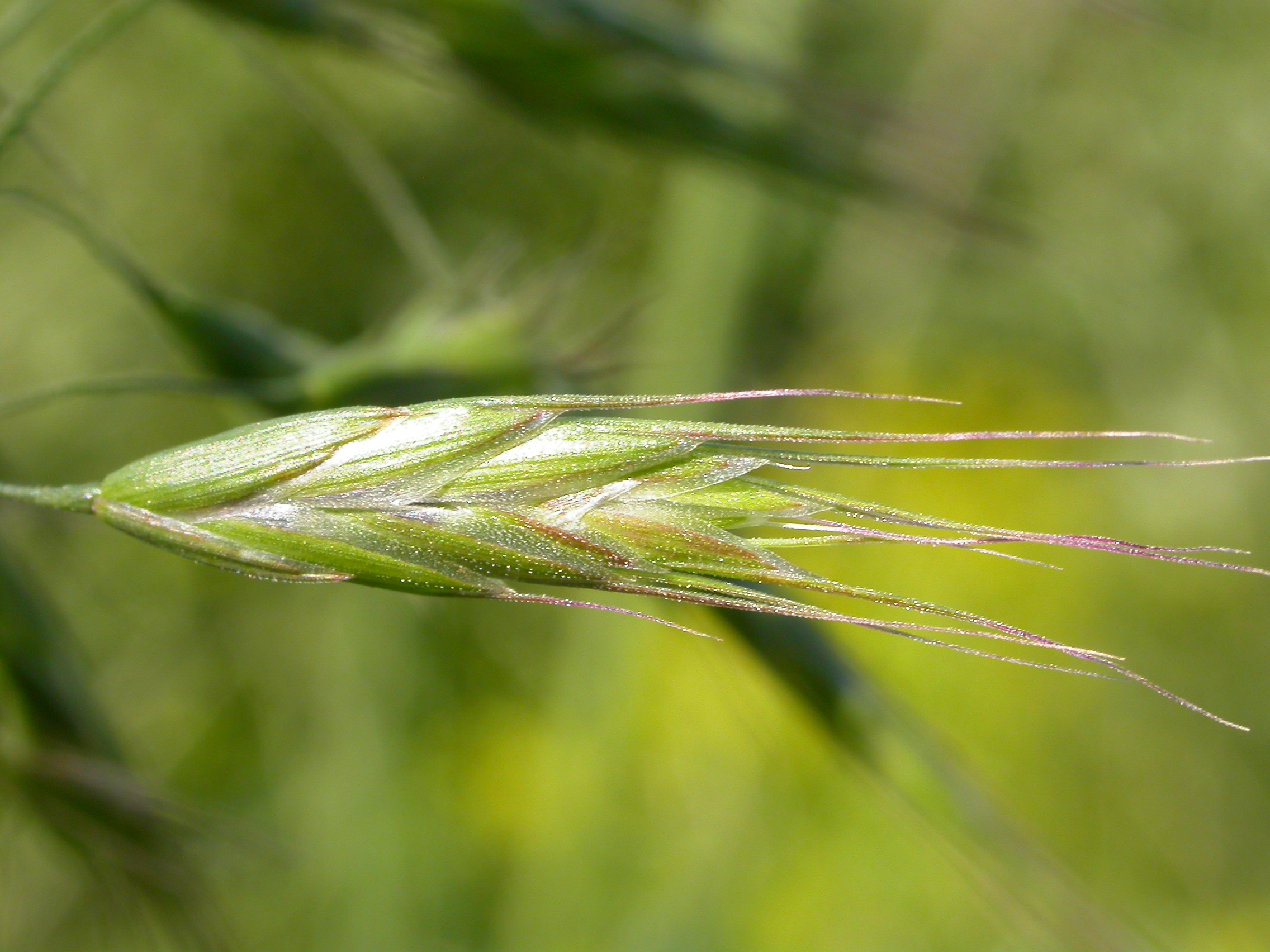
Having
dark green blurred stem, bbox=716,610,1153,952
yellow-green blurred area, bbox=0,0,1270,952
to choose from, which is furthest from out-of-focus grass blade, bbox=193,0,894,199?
dark green blurred stem, bbox=716,610,1153,952

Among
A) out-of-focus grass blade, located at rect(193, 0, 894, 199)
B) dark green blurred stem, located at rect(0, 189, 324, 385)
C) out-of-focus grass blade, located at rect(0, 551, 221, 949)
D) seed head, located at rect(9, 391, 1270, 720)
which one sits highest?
out-of-focus grass blade, located at rect(193, 0, 894, 199)

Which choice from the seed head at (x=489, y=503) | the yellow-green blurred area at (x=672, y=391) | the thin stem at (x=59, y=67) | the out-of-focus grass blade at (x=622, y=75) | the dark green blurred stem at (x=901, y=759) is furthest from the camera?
the yellow-green blurred area at (x=672, y=391)

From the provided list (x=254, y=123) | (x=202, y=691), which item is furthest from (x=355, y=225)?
(x=202, y=691)

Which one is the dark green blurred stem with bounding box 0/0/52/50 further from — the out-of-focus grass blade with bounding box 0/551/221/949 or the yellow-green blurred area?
the out-of-focus grass blade with bounding box 0/551/221/949

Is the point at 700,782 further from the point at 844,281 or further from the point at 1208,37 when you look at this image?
the point at 1208,37

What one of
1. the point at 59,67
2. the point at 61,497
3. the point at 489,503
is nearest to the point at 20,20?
the point at 59,67

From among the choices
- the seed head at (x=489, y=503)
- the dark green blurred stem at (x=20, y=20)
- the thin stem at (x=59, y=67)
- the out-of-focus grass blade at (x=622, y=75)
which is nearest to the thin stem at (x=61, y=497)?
the seed head at (x=489, y=503)

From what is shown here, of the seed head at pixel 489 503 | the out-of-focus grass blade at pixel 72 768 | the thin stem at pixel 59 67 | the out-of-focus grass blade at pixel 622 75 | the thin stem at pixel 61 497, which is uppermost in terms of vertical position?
the out-of-focus grass blade at pixel 622 75

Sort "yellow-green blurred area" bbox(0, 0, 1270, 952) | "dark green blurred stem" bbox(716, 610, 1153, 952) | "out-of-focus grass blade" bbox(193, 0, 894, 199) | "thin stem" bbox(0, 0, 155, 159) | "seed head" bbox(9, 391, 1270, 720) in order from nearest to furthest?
1. "seed head" bbox(9, 391, 1270, 720)
2. "thin stem" bbox(0, 0, 155, 159)
3. "dark green blurred stem" bbox(716, 610, 1153, 952)
4. "out-of-focus grass blade" bbox(193, 0, 894, 199)
5. "yellow-green blurred area" bbox(0, 0, 1270, 952)

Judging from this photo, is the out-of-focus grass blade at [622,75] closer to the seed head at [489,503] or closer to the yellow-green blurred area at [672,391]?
the yellow-green blurred area at [672,391]
